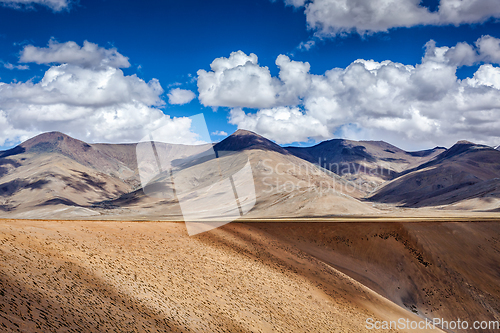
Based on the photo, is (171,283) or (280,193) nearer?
(171,283)

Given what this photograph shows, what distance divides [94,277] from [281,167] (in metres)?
166

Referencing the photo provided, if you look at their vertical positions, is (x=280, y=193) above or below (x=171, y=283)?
below

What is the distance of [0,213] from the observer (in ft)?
450

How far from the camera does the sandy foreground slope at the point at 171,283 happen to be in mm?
12188

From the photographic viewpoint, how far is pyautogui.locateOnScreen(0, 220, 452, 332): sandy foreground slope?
12188mm

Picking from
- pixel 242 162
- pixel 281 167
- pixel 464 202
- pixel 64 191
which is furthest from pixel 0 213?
pixel 464 202

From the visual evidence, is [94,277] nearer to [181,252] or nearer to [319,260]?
[181,252]

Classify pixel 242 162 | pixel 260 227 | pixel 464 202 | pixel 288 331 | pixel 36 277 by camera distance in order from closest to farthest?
1. pixel 36 277
2. pixel 288 331
3. pixel 260 227
4. pixel 464 202
5. pixel 242 162

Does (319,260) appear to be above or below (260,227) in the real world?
below

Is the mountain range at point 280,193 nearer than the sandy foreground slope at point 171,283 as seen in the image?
No

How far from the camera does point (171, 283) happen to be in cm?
1834

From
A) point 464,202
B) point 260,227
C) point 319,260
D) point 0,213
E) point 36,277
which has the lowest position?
point 464,202

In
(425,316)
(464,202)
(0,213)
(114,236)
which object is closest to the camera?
(114,236)

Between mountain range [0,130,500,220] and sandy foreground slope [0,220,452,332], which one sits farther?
mountain range [0,130,500,220]
